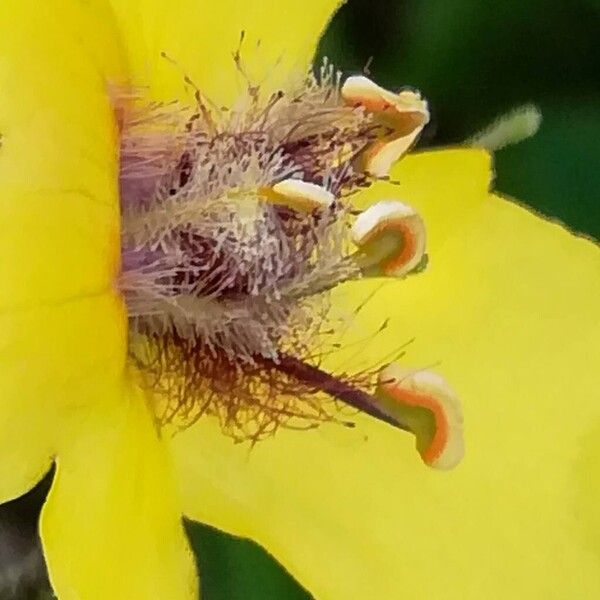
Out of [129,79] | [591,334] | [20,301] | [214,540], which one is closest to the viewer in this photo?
[20,301]

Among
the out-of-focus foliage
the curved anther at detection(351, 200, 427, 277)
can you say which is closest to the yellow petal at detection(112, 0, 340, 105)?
the curved anther at detection(351, 200, 427, 277)

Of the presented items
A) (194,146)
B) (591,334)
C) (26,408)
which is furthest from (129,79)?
(591,334)

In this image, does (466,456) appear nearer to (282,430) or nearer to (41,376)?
(282,430)

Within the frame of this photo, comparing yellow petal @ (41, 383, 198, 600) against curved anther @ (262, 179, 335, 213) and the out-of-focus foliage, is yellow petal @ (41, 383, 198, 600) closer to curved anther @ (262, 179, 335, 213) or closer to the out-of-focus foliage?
curved anther @ (262, 179, 335, 213)

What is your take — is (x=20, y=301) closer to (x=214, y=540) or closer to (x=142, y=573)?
(x=142, y=573)

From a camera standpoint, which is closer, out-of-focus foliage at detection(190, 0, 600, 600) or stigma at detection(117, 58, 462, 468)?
stigma at detection(117, 58, 462, 468)

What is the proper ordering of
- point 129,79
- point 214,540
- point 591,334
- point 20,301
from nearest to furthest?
point 20,301 → point 129,79 → point 591,334 → point 214,540

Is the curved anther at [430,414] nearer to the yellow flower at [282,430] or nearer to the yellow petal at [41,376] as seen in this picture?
the yellow flower at [282,430]
